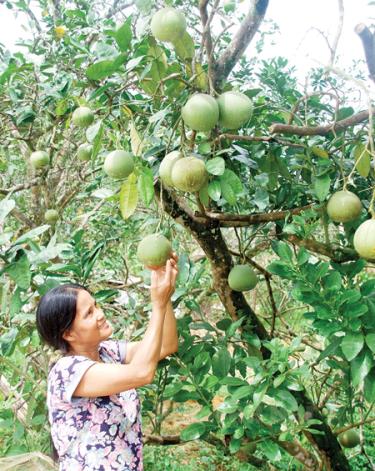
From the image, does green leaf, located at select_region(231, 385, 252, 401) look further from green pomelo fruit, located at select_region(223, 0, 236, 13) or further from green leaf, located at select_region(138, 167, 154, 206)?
green pomelo fruit, located at select_region(223, 0, 236, 13)

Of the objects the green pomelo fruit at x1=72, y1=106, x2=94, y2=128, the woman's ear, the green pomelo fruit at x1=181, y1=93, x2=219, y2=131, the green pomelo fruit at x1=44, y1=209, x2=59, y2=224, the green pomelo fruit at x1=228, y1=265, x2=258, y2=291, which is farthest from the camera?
the green pomelo fruit at x1=44, y1=209, x2=59, y2=224

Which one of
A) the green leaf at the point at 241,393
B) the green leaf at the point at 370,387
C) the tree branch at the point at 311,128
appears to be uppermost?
the tree branch at the point at 311,128

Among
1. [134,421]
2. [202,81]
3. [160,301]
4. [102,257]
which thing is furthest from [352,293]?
[102,257]

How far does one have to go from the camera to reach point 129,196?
4.45ft

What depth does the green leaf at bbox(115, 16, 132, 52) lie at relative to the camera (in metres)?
1.22

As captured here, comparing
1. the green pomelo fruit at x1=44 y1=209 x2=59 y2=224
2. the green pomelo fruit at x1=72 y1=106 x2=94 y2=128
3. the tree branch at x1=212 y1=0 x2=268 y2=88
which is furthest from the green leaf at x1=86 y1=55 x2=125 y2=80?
the green pomelo fruit at x1=44 y1=209 x2=59 y2=224

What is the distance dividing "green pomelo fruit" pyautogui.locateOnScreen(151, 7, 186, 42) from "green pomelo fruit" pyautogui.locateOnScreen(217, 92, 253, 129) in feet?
0.59

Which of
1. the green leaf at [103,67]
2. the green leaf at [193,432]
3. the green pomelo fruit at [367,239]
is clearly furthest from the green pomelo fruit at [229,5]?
the green leaf at [193,432]

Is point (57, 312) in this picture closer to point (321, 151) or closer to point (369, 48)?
point (321, 151)

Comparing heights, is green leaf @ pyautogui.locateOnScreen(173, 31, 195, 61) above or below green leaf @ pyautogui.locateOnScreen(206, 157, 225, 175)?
above

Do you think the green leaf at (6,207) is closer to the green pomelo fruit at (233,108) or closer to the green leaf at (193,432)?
the green pomelo fruit at (233,108)

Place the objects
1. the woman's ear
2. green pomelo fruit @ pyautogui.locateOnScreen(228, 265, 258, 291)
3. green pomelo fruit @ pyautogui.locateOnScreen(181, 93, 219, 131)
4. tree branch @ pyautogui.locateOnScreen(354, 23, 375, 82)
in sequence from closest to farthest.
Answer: tree branch @ pyautogui.locateOnScreen(354, 23, 375, 82) < green pomelo fruit @ pyautogui.locateOnScreen(181, 93, 219, 131) < the woman's ear < green pomelo fruit @ pyautogui.locateOnScreen(228, 265, 258, 291)

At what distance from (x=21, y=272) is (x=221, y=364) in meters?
0.63

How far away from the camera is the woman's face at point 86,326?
1.46m
